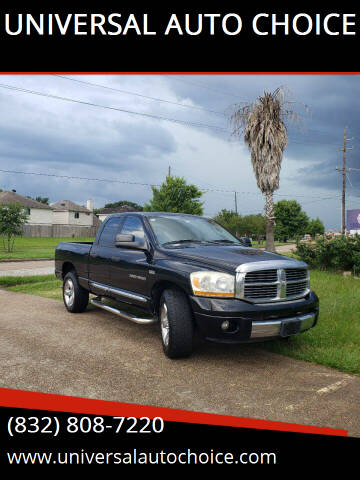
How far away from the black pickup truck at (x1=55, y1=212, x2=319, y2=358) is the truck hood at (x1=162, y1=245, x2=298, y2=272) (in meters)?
0.01

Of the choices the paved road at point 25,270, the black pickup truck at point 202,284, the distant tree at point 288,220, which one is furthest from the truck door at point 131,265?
the distant tree at point 288,220

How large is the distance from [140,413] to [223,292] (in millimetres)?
1576

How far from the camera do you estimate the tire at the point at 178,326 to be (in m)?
4.72

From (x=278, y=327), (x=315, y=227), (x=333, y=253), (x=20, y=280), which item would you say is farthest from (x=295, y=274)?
(x=315, y=227)

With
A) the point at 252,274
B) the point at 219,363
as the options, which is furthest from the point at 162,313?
the point at 252,274

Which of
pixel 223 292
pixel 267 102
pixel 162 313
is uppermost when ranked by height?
pixel 267 102

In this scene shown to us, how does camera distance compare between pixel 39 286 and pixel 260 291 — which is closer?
pixel 260 291

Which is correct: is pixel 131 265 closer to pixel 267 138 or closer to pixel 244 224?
pixel 267 138

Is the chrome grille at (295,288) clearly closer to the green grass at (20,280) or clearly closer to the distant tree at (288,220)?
the green grass at (20,280)

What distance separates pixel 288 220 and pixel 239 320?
83.1 meters

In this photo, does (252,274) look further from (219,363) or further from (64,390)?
(64,390)

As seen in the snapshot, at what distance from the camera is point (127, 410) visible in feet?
11.8

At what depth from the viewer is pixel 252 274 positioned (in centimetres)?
458

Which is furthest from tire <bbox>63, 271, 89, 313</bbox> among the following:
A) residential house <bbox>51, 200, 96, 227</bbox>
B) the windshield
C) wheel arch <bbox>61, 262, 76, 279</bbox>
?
residential house <bbox>51, 200, 96, 227</bbox>
